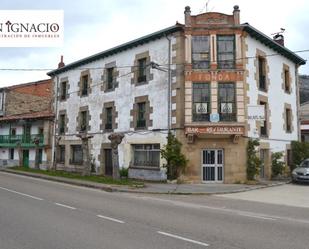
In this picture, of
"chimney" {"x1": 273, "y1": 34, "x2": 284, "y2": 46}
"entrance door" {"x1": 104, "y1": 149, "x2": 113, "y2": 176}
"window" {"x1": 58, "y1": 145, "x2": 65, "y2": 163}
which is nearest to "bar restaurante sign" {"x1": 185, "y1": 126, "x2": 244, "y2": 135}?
"entrance door" {"x1": 104, "y1": 149, "x2": 113, "y2": 176}

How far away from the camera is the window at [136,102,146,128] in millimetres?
22406

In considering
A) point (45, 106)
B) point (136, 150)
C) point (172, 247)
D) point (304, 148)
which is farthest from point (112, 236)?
point (45, 106)

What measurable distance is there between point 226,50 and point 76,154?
1378 cm

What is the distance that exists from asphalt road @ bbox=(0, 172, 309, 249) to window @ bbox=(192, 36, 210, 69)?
31.1 ft

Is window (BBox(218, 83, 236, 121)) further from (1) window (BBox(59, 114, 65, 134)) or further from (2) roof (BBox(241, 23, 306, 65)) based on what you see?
(1) window (BBox(59, 114, 65, 134))

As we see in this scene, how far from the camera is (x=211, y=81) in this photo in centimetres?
1992

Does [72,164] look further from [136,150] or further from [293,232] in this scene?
[293,232]

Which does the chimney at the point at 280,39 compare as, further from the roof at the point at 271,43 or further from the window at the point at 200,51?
the window at the point at 200,51

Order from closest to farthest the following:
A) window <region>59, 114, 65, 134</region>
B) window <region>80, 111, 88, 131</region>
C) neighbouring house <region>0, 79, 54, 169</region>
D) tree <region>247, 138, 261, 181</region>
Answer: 1. tree <region>247, 138, 261, 181</region>
2. window <region>80, 111, 88, 131</region>
3. window <region>59, 114, 65, 134</region>
4. neighbouring house <region>0, 79, 54, 169</region>

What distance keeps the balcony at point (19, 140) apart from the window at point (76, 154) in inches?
157

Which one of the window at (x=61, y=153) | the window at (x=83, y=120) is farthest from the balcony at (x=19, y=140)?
the window at (x=83, y=120)

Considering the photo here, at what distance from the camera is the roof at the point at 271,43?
2069 cm

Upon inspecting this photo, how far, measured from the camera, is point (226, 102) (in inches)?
782

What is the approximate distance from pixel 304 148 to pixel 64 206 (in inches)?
746
